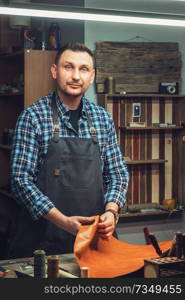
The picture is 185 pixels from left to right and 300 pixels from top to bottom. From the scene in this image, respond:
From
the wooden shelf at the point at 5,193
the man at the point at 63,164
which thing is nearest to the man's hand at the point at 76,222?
the man at the point at 63,164

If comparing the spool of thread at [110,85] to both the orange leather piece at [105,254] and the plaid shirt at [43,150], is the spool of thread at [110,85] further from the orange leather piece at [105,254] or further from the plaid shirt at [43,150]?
the orange leather piece at [105,254]

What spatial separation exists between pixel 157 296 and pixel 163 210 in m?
3.80

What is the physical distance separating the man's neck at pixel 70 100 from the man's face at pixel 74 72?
0.04m

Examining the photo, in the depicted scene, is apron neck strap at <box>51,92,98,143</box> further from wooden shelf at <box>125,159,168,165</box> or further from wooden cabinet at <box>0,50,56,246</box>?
wooden shelf at <box>125,159,168,165</box>

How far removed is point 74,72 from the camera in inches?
115

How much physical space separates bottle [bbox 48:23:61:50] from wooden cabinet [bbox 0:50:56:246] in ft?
0.36

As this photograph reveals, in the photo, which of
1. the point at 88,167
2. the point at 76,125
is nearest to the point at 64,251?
the point at 88,167

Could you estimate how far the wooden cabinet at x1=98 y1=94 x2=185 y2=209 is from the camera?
5518mm

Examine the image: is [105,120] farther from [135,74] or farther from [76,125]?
[135,74]

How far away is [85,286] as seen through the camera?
1.80 metres

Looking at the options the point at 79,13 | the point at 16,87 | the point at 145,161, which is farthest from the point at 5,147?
the point at 79,13

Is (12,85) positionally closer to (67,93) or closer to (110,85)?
(110,85)

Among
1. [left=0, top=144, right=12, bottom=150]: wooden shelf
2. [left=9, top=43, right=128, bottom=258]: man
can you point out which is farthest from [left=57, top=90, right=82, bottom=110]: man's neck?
[left=0, top=144, right=12, bottom=150]: wooden shelf

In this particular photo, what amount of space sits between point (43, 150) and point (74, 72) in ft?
1.43
